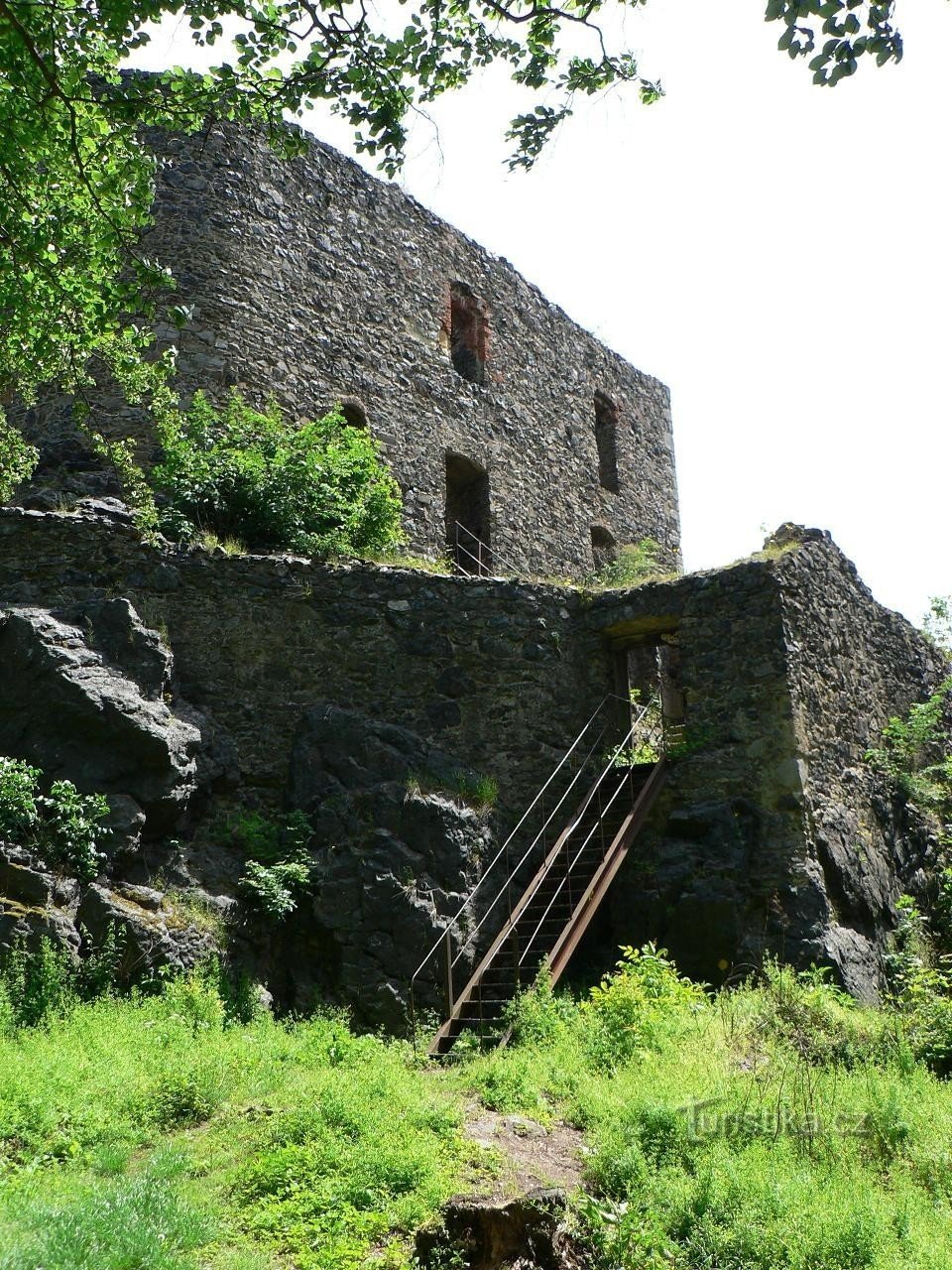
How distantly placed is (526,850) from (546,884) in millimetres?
516

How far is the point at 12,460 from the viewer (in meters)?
11.9

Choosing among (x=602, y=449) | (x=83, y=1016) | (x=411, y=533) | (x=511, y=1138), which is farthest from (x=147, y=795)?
(x=602, y=449)

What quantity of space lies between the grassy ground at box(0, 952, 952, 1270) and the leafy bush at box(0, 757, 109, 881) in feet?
4.36

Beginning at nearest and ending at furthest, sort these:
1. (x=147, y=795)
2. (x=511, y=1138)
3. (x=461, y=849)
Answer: (x=511, y=1138) → (x=147, y=795) → (x=461, y=849)

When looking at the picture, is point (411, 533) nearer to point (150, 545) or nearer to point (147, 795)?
point (150, 545)

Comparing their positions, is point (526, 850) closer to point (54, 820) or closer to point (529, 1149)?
point (54, 820)

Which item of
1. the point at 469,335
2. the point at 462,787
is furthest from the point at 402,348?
the point at 462,787

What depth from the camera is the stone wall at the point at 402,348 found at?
15.0 meters

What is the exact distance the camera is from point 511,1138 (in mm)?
6605

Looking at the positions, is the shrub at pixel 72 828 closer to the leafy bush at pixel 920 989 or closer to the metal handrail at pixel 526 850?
the metal handrail at pixel 526 850

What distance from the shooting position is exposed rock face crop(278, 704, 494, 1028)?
9.70 meters

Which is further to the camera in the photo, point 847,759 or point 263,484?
point 263,484

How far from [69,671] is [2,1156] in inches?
188

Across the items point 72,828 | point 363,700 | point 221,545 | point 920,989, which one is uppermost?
point 221,545
